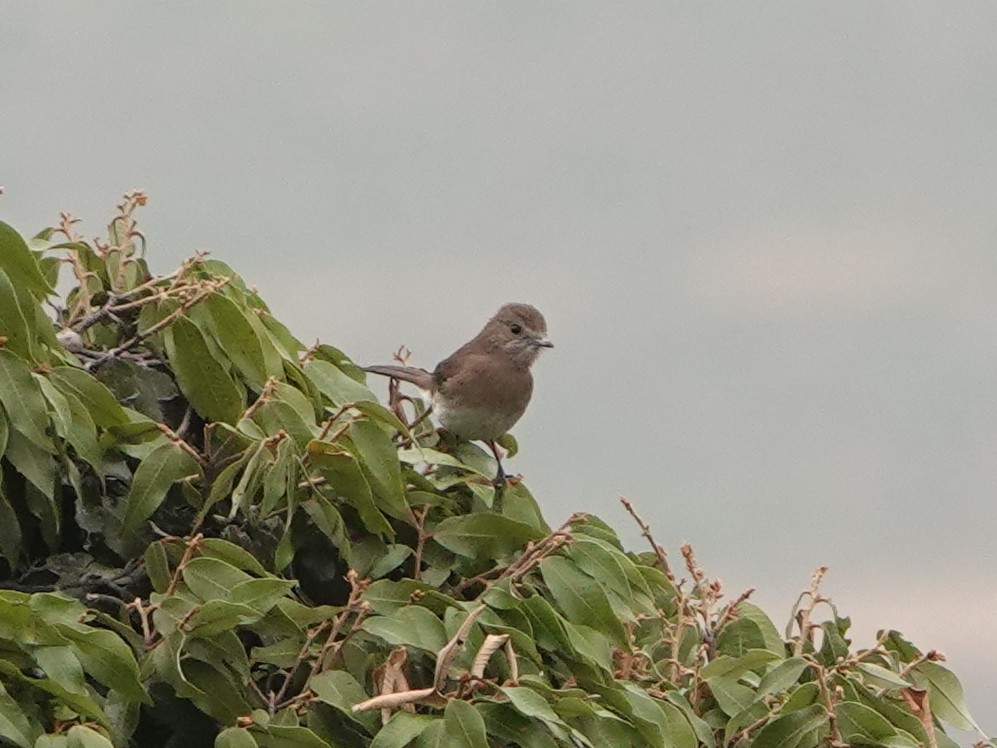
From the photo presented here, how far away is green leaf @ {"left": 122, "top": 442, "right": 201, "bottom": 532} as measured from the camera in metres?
3.85

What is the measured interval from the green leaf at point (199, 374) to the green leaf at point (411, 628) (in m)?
0.73

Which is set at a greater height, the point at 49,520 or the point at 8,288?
the point at 8,288

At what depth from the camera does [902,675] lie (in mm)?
4438

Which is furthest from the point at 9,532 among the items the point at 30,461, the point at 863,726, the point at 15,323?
the point at 863,726

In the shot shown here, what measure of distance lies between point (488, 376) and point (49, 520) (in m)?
2.47

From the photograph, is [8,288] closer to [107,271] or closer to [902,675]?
[107,271]

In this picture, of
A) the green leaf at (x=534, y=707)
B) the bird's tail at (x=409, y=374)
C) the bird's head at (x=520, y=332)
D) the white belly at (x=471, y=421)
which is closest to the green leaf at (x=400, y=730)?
the green leaf at (x=534, y=707)

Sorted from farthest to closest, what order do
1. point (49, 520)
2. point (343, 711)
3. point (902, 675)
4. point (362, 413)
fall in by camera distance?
point (902, 675) < point (362, 413) < point (49, 520) < point (343, 711)

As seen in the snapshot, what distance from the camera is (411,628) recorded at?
148 inches

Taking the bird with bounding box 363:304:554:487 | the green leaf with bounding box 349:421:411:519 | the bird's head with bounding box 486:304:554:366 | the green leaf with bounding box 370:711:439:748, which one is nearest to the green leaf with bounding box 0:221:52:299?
the green leaf with bounding box 349:421:411:519

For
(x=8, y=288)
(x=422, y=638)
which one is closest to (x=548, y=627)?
(x=422, y=638)

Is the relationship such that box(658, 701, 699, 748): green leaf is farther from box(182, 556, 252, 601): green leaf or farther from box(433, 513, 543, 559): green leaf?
box(182, 556, 252, 601): green leaf

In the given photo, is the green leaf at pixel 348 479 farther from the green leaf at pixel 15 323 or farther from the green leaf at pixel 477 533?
the green leaf at pixel 15 323

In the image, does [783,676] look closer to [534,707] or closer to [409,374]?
[534,707]
